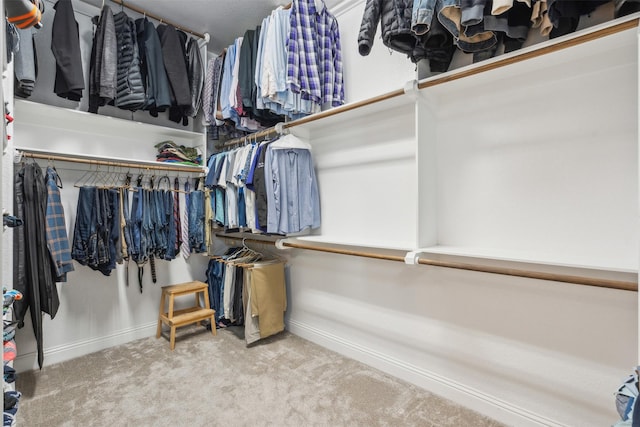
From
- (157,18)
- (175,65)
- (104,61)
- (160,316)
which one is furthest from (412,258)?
(157,18)

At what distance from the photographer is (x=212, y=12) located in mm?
2705

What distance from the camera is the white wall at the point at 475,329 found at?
149 cm

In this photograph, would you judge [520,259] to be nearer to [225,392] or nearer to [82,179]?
[225,392]

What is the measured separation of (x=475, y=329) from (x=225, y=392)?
5.05 feet

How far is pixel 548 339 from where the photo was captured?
5.31 ft

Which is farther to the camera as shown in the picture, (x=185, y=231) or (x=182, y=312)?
(x=185, y=231)

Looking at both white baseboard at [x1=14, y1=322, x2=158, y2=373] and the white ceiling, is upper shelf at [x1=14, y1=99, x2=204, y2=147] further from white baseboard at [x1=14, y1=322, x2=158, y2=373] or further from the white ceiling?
white baseboard at [x1=14, y1=322, x2=158, y2=373]

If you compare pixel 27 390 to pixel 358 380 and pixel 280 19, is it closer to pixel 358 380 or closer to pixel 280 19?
pixel 358 380

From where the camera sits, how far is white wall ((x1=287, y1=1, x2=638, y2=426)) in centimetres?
149

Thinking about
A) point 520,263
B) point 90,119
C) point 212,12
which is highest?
point 212,12

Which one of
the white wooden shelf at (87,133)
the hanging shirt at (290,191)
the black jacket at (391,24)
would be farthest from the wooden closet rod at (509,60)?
the white wooden shelf at (87,133)

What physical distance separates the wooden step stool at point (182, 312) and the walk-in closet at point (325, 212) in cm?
3

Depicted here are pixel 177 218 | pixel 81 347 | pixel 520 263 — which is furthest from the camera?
pixel 177 218

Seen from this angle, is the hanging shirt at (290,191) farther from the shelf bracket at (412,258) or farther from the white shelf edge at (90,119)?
the white shelf edge at (90,119)
